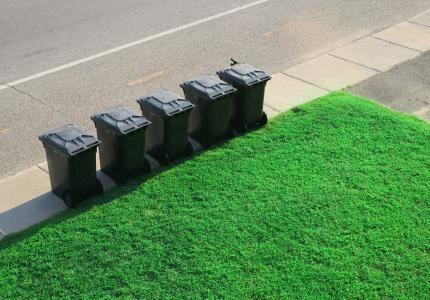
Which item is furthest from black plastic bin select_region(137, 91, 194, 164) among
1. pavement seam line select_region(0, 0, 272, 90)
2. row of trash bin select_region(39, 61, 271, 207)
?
pavement seam line select_region(0, 0, 272, 90)

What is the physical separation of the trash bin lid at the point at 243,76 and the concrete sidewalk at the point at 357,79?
102 centimetres

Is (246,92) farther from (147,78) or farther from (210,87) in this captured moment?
(147,78)

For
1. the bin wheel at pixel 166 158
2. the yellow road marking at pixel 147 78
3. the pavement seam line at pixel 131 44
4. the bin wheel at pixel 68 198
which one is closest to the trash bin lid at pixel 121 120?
the bin wheel at pixel 166 158

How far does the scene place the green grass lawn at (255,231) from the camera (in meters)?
6.74

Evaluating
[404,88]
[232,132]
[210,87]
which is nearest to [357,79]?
[404,88]

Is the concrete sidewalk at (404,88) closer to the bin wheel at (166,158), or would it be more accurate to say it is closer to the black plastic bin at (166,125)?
the black plastic bin at (166,125)

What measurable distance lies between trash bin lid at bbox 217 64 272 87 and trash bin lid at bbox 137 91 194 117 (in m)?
0.98

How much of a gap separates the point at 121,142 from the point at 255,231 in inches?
79.3

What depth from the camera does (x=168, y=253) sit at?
7133mm

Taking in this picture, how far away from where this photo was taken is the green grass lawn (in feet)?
22.1

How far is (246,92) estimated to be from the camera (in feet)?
30.2

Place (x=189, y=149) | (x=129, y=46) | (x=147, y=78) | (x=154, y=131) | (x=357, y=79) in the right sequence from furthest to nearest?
(x=129, y=46) < (x=357, y=79) < (x=147, y=78) < (x=189, y=149) < (x=154, y=131)

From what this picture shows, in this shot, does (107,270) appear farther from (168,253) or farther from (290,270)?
(290,270)

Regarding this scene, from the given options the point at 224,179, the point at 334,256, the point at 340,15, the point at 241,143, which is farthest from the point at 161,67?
the point at 334,256
